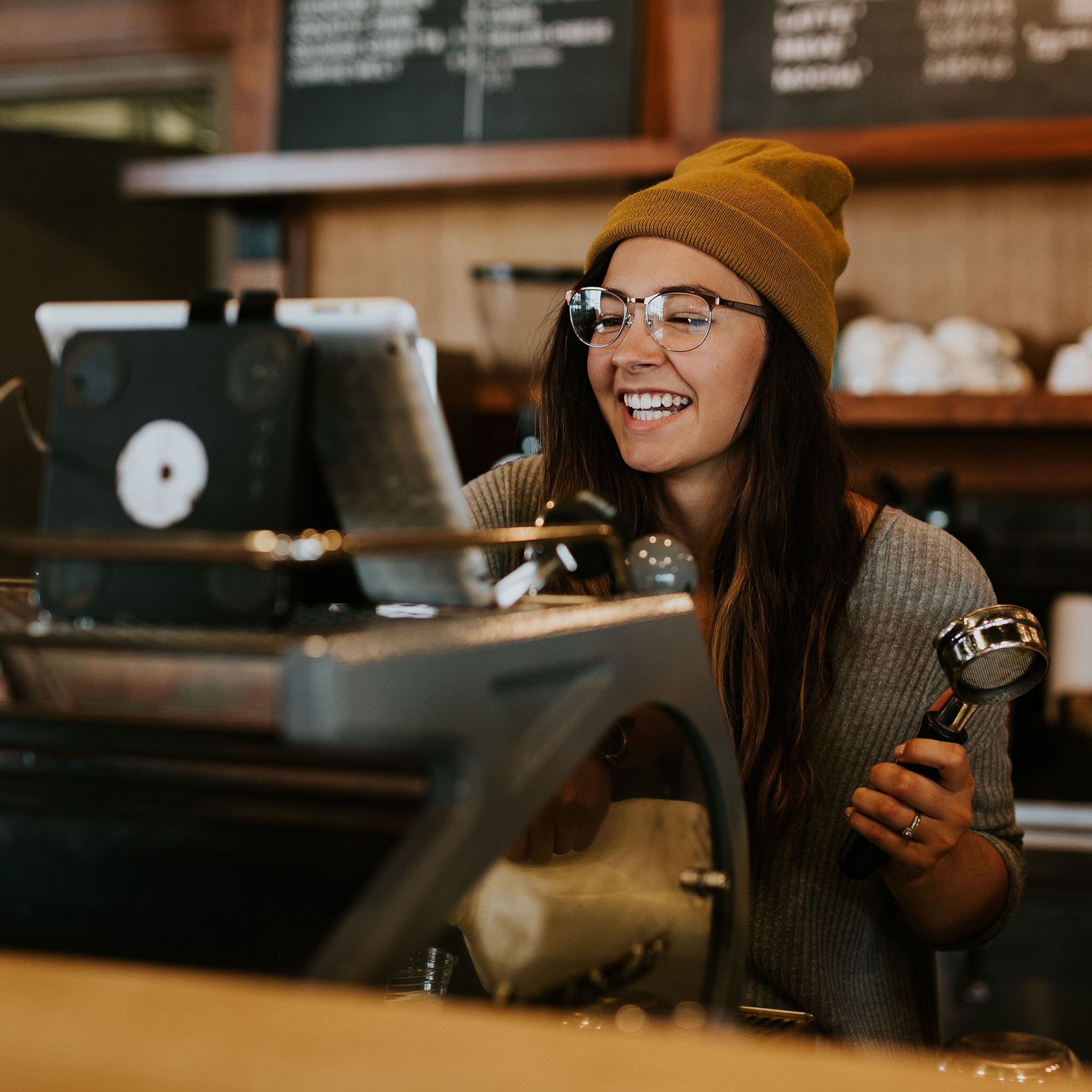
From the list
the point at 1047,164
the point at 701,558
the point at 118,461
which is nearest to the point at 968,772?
the point at 701,558

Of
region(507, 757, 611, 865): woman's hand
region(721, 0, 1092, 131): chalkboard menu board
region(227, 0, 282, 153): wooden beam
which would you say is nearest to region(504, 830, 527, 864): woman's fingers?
region(507, 757, 611, 865): woman's hand

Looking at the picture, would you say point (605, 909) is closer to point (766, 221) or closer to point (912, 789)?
point (912, 789)

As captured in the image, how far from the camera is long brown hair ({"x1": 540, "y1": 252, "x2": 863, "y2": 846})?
3.84 ft

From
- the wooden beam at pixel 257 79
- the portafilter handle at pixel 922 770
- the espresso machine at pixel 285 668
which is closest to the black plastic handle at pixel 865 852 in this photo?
the portafilter handle at pixel 922 770

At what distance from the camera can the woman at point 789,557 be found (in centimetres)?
115

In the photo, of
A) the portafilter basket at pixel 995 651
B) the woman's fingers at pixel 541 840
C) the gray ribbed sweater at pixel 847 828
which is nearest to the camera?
the woman's fingers at pixel 541 840

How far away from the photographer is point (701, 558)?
1.37 metres

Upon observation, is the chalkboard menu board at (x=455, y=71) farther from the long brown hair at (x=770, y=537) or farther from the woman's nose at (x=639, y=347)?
the woman's nose at (x=639, y=347)

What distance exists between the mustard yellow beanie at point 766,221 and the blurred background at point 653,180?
534mm

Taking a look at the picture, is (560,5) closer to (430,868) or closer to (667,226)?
(667,226)

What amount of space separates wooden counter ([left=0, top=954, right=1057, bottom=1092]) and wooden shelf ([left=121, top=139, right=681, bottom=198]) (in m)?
2.11

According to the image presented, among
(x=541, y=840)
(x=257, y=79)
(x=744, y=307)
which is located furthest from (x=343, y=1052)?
(x=257, y=79)

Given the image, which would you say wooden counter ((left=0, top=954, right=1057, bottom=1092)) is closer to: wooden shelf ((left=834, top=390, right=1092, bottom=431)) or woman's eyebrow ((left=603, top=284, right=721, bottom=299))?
woman's eyebrow ((left=603, top=284, right=721, bottom=299))

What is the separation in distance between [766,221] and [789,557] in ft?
1.15
